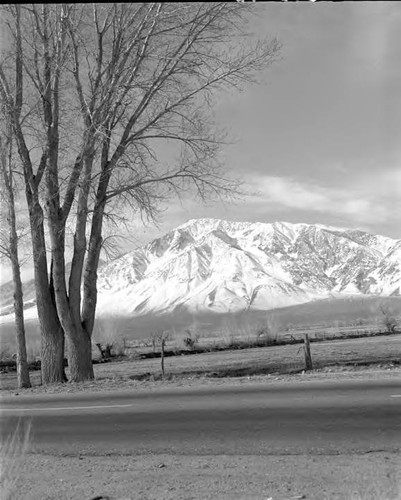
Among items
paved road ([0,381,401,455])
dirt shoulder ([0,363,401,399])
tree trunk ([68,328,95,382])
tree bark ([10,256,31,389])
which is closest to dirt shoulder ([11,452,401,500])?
paved road ([0,381,401,455])

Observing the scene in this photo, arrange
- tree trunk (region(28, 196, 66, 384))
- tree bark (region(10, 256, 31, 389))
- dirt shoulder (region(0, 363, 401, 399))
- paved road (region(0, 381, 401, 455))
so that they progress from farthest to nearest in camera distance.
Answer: tree bark (region(10, 256, 31, 389)) → tree trunk (region(28, 196, 66, 384)) → dirt shoulder (region(0, 363, 401, 399)) → paved road (region(0, 381, 401, 455))

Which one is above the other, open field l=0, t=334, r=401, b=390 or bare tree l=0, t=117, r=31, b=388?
bare tree l=0, t=117, r=31, b=388

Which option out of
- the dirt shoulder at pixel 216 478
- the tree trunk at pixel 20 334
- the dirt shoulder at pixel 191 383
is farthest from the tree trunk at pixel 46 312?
the dirt shoulder at pixel 216 478

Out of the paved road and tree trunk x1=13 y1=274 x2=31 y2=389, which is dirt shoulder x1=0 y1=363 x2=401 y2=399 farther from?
tree trunk x1=13 y1=274 x2=31 y2=389

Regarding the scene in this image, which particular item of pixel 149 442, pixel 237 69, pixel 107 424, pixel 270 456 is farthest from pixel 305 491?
pixel 237 69

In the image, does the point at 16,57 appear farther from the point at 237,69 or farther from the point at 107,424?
the point at 107,424

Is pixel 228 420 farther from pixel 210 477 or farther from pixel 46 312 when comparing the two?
pixel 46 312

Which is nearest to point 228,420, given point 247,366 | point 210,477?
point 210,477

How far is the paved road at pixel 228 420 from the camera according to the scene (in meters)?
7.64

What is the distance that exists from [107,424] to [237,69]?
998 centimetres

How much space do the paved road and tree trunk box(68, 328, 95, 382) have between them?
398cm

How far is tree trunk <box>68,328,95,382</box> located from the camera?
1703cm

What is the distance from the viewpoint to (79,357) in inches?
675

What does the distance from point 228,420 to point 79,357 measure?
8.67 m
